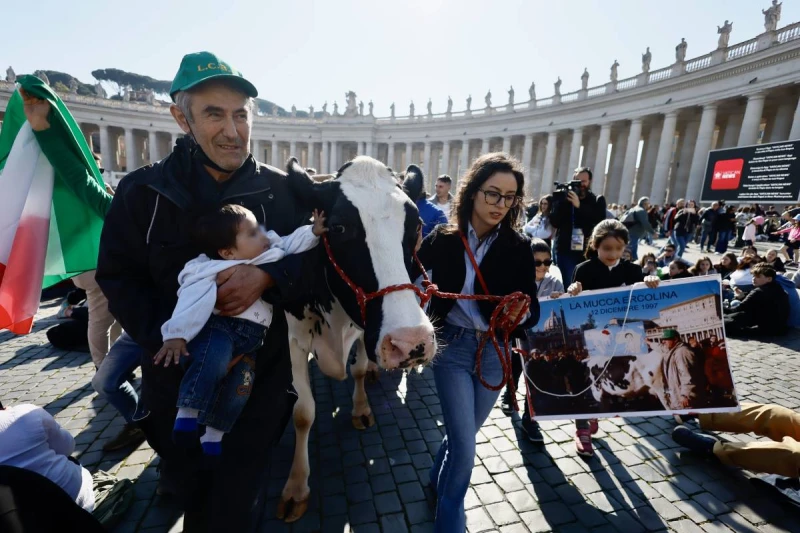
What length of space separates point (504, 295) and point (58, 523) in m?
2.67

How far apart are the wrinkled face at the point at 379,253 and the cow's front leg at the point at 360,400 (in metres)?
2.18

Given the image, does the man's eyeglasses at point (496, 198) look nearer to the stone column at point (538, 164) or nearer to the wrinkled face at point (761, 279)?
the wrinkled face at point (761, 279)

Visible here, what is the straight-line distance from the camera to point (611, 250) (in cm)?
397

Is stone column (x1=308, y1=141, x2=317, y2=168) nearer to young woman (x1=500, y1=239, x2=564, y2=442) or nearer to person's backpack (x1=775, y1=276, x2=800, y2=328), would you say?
person's backpack (x1=775, y1=276, x2=800, y2=328)

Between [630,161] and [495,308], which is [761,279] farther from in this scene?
[630,161]

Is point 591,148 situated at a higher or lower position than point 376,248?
higher

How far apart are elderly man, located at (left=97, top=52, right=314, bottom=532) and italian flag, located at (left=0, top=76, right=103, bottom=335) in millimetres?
2323

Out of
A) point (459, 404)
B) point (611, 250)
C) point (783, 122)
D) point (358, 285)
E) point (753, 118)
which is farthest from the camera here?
point (783, 122)

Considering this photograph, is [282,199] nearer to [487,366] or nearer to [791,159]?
[487,366]

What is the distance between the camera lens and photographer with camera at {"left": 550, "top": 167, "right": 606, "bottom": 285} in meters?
6.70

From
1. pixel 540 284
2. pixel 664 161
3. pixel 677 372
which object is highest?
pixel 664 161

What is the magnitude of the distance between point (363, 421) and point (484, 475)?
153 centimetres

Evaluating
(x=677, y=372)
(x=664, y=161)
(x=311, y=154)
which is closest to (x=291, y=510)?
(x=677, y=372)

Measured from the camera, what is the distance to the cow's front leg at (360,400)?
4.41 m
